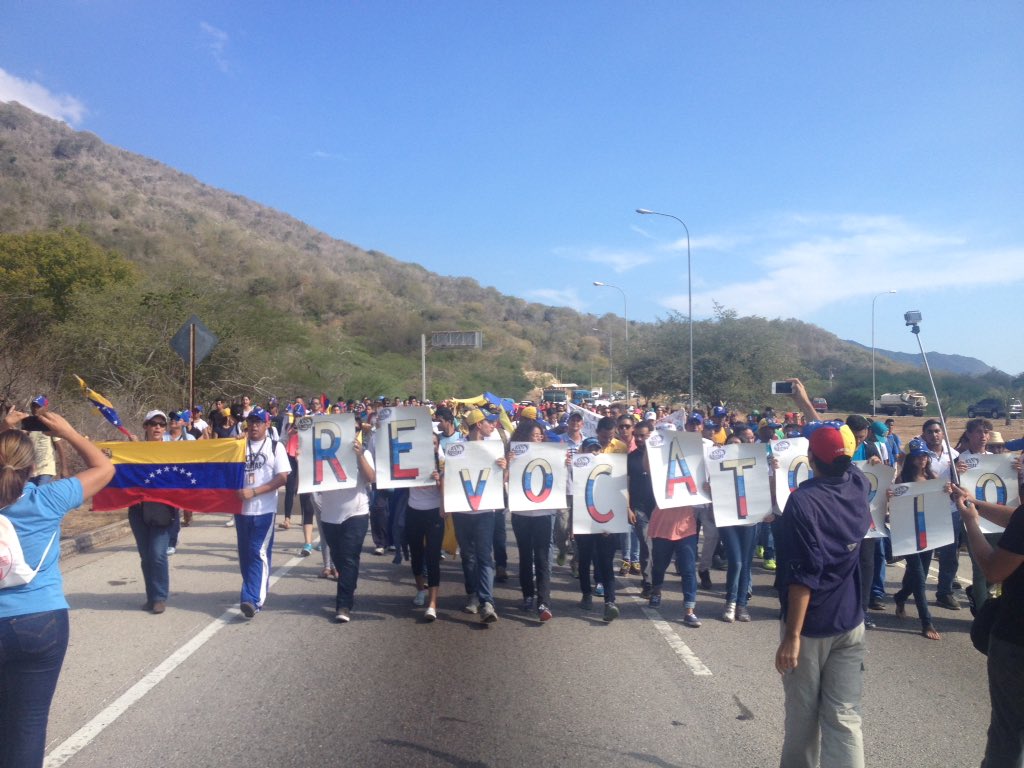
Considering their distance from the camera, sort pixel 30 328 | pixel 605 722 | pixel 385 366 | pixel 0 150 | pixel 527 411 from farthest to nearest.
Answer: pixel 0 150
pixel 385 366
pixel 30 328
pixel 527 411
pixel 605 722

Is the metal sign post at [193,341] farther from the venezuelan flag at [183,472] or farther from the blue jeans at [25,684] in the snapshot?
the blue jeans at [25,684]

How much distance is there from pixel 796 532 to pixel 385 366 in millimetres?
63099

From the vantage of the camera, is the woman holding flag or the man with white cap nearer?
the man with white cap

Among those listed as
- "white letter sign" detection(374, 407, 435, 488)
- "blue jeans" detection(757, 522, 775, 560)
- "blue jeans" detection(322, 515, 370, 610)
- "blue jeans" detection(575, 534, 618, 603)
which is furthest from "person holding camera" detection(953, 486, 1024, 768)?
"blue jeans" detection(757, 522, 775, 560)

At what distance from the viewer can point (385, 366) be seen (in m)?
65.6

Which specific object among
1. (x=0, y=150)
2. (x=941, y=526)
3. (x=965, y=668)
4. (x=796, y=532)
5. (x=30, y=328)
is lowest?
(x=965, y=668)

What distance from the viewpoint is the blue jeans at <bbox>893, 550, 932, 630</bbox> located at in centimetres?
705

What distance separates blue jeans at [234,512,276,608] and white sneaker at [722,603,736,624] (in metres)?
4.41

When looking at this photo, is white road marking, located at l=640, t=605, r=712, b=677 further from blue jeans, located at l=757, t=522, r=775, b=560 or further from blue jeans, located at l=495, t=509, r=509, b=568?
blue jeans, located at l=757, t=522, r=775, b=560

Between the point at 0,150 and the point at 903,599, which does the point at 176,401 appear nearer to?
the point at 903,599

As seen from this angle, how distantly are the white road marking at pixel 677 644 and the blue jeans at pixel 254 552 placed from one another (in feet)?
12.2

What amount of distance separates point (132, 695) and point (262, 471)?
2.47 metres

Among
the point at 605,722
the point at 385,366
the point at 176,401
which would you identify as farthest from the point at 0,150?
the point at 605,722

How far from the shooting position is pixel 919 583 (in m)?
7.27
